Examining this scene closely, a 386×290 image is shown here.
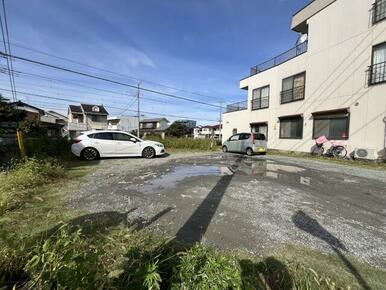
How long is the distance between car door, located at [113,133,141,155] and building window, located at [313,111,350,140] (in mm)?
11319

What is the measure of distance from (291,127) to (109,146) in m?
12.9

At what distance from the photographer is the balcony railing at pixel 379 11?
34.9ft

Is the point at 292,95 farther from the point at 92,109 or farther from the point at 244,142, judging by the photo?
the point at 92,109

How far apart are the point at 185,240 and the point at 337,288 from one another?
1590 mm

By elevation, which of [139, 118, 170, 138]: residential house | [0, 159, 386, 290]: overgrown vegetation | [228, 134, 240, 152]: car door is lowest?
[0, 159, 386, 290]: overgrown vegetation

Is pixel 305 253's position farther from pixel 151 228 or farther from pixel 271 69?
pixel 271 69

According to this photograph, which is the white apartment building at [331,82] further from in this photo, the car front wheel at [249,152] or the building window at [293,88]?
the car front wheel at [249,152]

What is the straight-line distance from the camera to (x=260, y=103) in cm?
1967

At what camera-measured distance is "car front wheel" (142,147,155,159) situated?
1165 cm

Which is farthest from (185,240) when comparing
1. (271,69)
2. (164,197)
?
(271,69)

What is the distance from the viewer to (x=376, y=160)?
10.5 metres

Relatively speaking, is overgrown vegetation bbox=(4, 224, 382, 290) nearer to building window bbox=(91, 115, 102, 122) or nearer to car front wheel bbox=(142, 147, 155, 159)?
car front wheel bbox=(142, 147, 155, 159)

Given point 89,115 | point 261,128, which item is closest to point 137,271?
point 261,128

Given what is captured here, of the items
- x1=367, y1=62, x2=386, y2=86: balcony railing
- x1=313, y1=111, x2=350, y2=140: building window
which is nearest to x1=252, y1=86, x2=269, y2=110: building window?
x1=313, y1=111, x2=350, y2=140: building window
